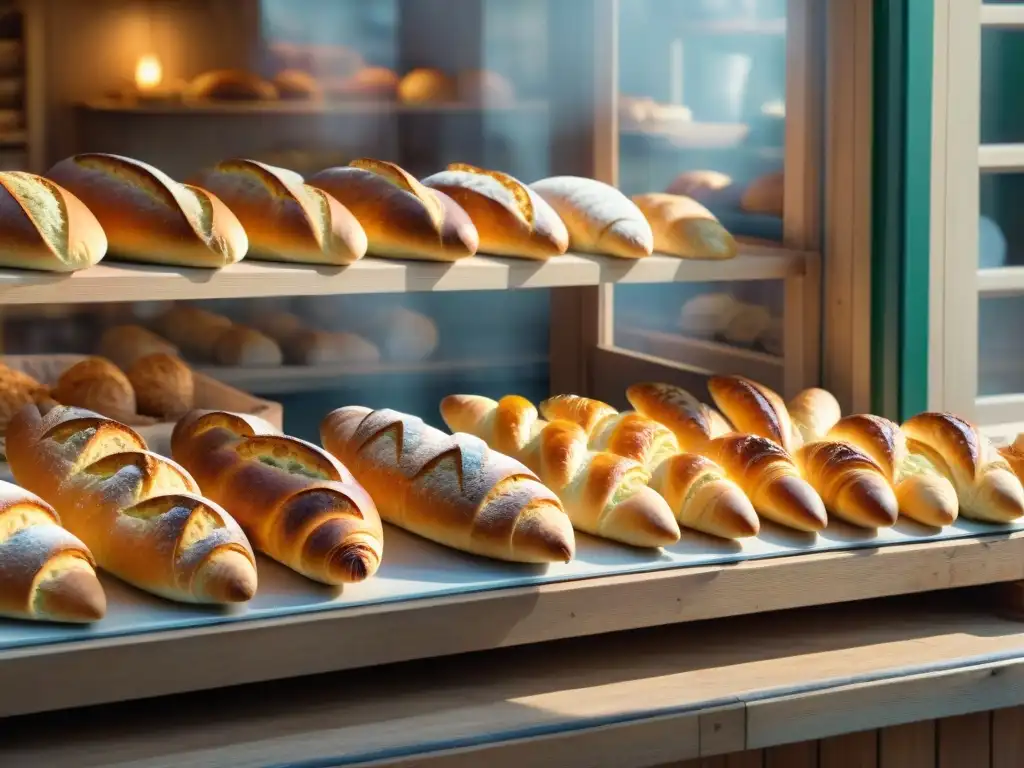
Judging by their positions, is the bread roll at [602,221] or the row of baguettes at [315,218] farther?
the bread roll at [602,221]

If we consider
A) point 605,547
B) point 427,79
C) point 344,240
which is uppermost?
point 427,79

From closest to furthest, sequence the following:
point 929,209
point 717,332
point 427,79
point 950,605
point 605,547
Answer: point 605,547 < point 950,605 < point 929,209 < point 717,332 < point 427,79

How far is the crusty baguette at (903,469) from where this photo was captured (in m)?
1.63

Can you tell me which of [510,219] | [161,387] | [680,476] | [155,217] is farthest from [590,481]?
[161,387]

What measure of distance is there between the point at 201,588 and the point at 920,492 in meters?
0.86

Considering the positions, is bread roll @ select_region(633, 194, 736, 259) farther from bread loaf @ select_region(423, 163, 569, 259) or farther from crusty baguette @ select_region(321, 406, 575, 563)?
crusty baguette @ select_region(321, 406, 575, 563)

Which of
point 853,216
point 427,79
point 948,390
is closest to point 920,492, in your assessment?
point 948,390

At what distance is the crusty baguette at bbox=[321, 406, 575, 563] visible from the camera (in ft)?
4.77

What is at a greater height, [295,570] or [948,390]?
[948,390]

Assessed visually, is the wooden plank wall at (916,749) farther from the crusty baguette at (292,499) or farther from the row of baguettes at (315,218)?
the row of baguettes at (315,218)

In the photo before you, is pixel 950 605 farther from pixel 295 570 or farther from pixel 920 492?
pixel 295 570

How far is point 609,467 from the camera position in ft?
5.13

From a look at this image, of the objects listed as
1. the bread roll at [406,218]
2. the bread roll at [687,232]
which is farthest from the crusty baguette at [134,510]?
the bread roll at [687,232]

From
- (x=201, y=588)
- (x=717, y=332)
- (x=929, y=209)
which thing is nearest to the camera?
(x=201, y=588)
